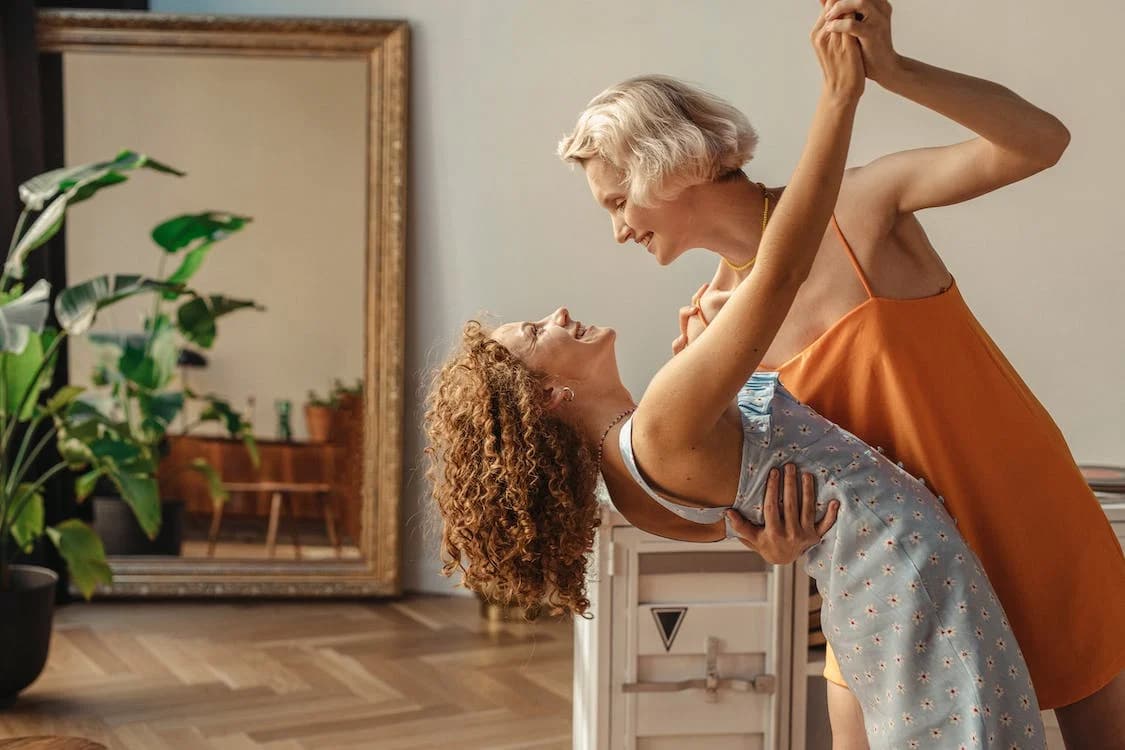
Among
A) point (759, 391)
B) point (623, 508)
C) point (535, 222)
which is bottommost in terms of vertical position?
point (623, 508)

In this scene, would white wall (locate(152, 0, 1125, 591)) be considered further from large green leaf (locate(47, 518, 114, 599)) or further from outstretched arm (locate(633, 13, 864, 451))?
outstretched arm (locate(633, 13, 864, 451))

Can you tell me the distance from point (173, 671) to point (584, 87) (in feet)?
8.29

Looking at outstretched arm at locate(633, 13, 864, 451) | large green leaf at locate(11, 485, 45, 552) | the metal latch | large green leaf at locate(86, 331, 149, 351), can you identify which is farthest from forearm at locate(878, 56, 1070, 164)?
large green leaf at locate(86, 331, 149, 351)

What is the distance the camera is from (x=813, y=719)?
2.88 m

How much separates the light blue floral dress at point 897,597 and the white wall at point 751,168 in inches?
89.9

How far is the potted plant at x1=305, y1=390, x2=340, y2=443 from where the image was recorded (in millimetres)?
A: 4715

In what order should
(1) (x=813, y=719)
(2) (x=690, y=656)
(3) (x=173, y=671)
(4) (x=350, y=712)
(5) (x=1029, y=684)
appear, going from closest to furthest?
(5) (x=1029, y=684) → (2) (x=690, y=656) → (1) (x=813, y=719) → (4) (x=350, y=712) → (3) (x=173, y=671)

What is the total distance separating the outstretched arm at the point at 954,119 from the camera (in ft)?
4.14

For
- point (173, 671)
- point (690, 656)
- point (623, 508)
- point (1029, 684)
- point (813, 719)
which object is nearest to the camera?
point (1029, 684)

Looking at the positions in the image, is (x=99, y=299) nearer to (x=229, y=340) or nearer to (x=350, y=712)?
(x=229, y=340)

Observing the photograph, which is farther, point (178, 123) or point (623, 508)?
point (178, 123)

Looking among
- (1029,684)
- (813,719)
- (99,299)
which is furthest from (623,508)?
(99,299)

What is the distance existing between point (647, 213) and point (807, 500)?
44cm

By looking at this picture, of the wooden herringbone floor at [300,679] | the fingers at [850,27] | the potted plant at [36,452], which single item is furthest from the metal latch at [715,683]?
the potted plant at [36,452]
